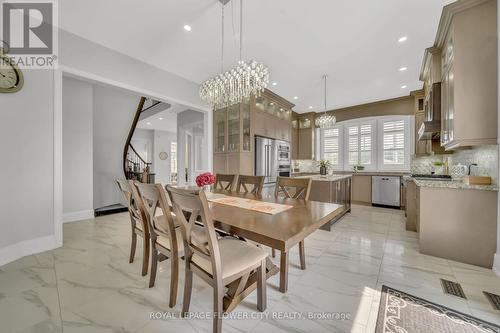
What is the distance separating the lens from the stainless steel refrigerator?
455cm

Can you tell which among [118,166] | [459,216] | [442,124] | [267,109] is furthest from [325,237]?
[118,166]

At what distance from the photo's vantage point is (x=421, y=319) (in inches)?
56.3

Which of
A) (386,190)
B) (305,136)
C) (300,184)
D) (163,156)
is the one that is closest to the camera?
(300,184)

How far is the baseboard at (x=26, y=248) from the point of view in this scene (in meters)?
2.21

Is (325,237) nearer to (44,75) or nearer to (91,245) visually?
(91,245)

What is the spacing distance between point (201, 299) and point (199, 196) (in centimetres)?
115

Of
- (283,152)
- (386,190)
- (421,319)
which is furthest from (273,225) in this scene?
(386,190)

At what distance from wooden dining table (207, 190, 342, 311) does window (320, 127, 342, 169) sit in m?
5.07

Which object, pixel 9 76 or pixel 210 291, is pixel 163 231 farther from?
pixel 9 76

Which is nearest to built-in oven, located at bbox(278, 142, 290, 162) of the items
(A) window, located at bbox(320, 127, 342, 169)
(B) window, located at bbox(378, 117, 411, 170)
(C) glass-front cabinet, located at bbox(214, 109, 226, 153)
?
(C) glass-front cabinet, located at bbox(214, 109, 226, 153)

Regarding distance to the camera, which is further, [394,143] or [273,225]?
[394,143]

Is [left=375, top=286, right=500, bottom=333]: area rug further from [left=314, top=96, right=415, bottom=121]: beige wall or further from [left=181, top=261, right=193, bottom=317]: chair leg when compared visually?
[left=314, top=96, right=415, bottom=121]: beige wall

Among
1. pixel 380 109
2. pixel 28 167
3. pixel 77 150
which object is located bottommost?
pixel 28 167

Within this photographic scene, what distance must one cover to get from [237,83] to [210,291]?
7.44ft
